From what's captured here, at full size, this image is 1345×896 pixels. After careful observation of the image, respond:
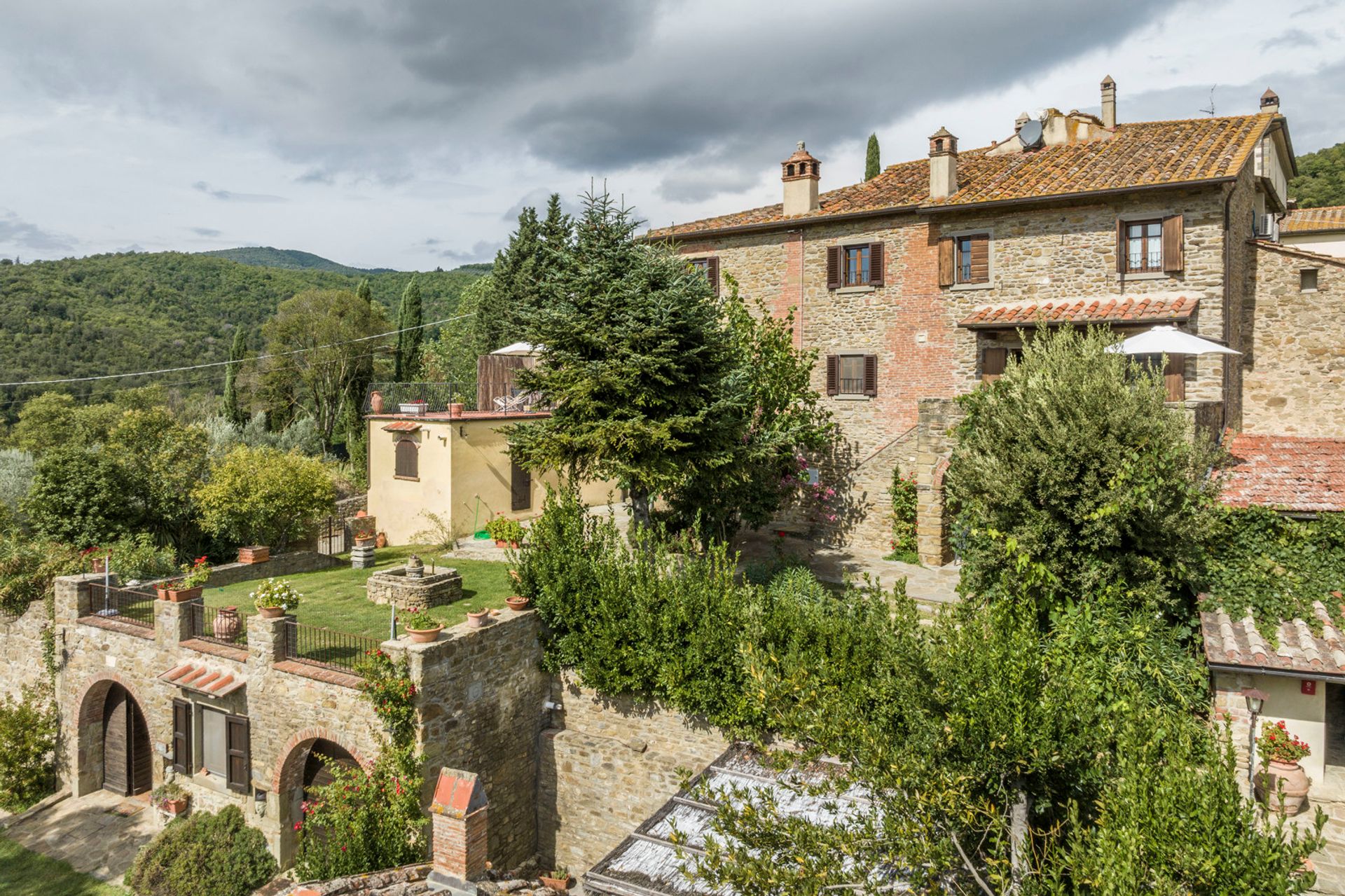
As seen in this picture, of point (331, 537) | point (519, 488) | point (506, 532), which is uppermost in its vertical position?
point (519, 488)

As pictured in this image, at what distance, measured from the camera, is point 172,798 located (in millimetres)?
15258

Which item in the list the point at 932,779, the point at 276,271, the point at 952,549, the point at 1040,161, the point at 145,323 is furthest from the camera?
the point at 276,271

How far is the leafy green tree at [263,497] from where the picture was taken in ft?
66.2

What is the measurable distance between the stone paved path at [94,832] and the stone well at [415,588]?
5889 millimetres

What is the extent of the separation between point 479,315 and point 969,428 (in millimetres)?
30020

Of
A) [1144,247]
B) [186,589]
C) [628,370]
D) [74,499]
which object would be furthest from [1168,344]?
[74,499]

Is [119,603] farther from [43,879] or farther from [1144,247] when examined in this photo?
[1144,247]

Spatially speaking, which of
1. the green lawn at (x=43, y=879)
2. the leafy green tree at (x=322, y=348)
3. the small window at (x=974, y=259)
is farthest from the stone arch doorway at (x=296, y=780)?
the leafy green tree at (x=322, y=348)

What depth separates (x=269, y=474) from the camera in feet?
67.5

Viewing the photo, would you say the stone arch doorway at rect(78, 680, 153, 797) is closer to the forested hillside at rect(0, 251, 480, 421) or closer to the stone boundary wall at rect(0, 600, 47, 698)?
the stone boundary wall at rect(0, 600, 47, 698)

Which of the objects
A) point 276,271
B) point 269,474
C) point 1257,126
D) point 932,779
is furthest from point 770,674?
point 276,271

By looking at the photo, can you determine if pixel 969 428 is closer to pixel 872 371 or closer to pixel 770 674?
pixel 872 371

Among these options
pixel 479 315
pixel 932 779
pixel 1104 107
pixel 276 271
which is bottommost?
pixel 932 779

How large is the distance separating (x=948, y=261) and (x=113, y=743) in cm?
2210
